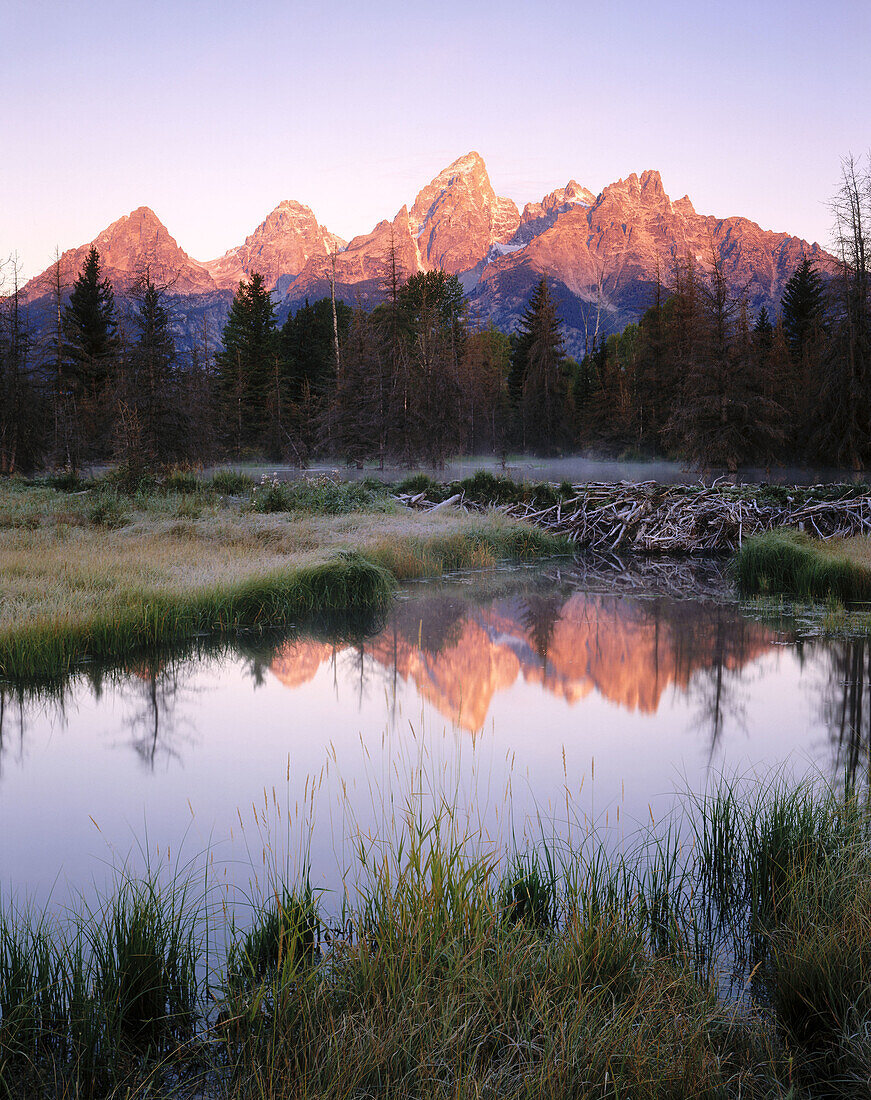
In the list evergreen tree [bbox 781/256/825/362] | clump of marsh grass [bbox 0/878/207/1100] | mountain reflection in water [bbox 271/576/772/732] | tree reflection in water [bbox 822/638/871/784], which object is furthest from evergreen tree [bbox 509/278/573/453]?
clump of marsh grass [bbox 0/878/207/1100]

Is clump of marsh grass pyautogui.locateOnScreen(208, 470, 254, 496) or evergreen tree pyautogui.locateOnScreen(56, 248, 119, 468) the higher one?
evergreen tree pyautogui.locateOnScreen(56, 248, 119, 468)

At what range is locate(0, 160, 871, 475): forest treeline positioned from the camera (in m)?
26.2

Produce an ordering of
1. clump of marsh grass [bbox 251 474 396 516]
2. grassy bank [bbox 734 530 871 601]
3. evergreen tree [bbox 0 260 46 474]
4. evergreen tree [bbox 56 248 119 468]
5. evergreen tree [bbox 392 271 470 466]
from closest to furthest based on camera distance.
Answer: grassy bank [bbox 734 530 871 601] → clump of marsh grass [bbox 251 474 396 516] → evergreen tree [bbox 0 260 46 474] → evergreen tree [bbox 56 248 119 468] → evergreen tree [bbox 392 271 470 466]

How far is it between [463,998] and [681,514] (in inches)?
688

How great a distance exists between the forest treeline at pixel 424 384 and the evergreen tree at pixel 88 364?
124mm

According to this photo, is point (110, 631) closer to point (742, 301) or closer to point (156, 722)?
point (156, 722)

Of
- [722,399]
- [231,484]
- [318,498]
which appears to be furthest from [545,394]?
[318,498]

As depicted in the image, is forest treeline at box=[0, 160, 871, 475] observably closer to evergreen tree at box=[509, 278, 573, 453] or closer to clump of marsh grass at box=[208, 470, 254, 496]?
evergreen tree at box=[509, 278, 573, 453]

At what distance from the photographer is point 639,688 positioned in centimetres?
779

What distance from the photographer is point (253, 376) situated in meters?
48.4

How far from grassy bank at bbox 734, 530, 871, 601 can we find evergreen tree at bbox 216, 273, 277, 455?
30956mm

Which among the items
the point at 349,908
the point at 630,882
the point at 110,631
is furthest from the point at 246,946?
the point at 110,631

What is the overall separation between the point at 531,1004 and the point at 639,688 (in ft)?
18.3

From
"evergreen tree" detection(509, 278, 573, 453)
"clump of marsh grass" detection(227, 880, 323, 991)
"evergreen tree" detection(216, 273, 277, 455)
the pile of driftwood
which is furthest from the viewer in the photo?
"evergreen tree" detection(509, 278, 573, 453)
